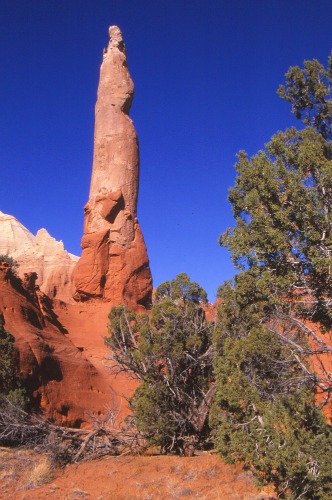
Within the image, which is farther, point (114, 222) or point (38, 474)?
point (114, 222)

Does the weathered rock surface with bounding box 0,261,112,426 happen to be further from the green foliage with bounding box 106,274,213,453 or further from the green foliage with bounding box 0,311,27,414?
the green foliage with bounding box 106,274,213,453

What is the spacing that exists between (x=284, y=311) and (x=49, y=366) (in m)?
14.2

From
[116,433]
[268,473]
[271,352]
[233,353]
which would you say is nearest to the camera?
[268,473]

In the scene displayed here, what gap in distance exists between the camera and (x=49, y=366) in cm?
2055

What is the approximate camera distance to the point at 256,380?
895cm

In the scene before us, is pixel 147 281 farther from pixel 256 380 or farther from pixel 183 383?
pixel 256 380

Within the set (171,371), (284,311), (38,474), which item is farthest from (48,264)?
(284,311)

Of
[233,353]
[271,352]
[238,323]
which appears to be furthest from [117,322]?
[271,352]

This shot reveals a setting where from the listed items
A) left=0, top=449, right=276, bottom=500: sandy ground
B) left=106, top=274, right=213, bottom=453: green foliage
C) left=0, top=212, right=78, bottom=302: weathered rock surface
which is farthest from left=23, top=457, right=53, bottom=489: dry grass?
left=0, top=212, right=78, bottom=302: weathered rock surface

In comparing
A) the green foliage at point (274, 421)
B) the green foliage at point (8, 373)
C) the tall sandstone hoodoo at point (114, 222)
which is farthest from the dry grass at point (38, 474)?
the tall sandstone hoodoo at point (114, 222)

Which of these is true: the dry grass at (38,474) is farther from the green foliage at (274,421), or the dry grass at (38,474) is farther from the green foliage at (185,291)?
the green foliage at (185,291)

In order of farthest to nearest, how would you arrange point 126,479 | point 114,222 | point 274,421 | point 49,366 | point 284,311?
point 114,222 < point 49,366 < point 126,479 < point 284,311 < point 274,421

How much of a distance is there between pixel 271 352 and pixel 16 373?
1226cm

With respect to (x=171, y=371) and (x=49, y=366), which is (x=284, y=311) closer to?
(x=171, y=371)
